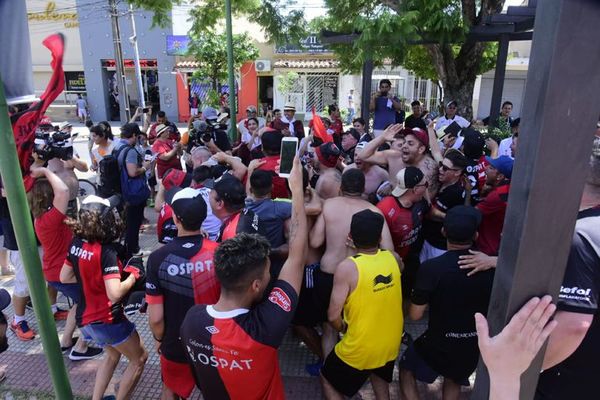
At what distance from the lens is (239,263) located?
192cm

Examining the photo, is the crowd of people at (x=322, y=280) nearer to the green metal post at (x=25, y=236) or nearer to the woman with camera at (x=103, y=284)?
the woman with camera at (x=103, y=284)

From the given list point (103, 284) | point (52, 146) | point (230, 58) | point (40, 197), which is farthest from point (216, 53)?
point (103, 284)

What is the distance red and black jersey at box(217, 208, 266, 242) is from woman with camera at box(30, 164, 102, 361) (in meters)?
1.34

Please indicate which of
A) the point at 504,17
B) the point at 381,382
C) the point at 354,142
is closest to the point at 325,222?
the point at 381,382

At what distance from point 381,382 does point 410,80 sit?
26.6 m

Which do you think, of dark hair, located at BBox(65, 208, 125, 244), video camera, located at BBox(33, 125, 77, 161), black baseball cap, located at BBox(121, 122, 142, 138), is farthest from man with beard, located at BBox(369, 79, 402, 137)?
dark hair, located at BBox(65, 208, 125, 244)

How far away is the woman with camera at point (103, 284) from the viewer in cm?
284

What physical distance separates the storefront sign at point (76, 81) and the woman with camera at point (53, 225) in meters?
29.7

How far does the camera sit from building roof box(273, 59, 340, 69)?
79.3 feet

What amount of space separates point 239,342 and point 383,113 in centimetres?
795

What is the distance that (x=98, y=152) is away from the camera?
256 inches

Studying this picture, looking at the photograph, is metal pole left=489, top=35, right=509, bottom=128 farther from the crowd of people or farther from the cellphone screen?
the cellphone screen

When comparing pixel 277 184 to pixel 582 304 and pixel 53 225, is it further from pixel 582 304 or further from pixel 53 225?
pixel 582 304

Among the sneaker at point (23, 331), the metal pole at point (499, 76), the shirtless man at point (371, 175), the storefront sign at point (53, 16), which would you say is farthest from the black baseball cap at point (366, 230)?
the storefront sign at point (53, 16)
